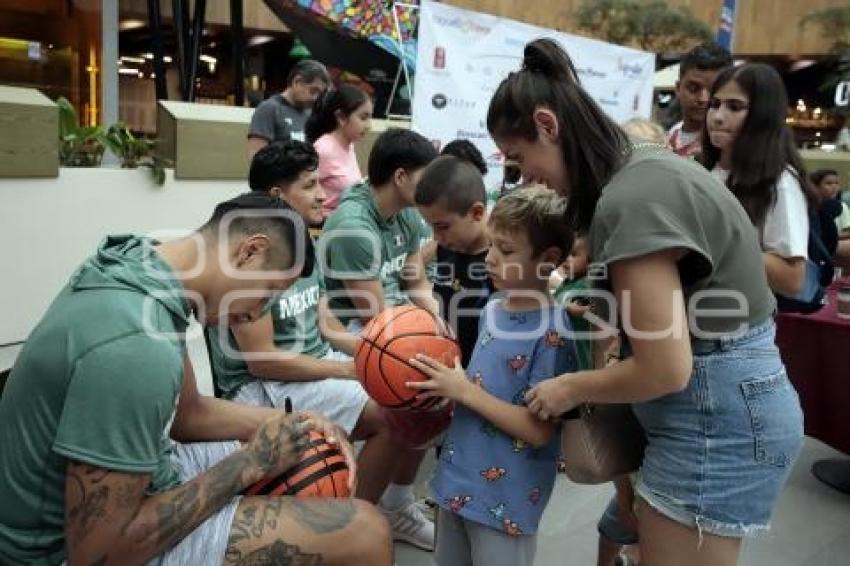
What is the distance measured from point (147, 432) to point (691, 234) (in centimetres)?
123

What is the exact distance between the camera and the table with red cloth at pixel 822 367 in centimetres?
377

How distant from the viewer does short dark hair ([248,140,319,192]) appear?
10.8ft

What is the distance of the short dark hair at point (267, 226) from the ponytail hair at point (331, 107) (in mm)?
3087

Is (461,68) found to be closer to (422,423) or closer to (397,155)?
(397,155)

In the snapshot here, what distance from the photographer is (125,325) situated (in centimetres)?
165

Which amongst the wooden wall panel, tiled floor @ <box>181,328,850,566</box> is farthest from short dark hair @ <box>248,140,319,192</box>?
the wooden wall panel

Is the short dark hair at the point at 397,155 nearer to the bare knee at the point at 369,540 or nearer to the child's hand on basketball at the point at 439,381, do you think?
the child's hand on basketball at the point at 439,381

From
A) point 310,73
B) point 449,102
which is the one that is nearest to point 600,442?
point 310,73

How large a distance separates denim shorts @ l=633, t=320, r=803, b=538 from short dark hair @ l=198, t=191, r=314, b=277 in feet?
3.28

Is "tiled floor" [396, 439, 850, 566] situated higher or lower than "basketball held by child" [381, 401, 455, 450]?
lower

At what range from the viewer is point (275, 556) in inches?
74.1

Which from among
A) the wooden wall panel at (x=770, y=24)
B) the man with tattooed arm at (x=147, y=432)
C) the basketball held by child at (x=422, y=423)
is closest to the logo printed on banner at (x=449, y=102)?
the basketball held by child at (x=422, y=423)

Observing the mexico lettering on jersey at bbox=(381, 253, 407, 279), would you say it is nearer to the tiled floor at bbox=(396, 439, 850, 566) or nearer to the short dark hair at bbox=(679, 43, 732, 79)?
the tiled floor at bbox=(396, 439, 850, 566)

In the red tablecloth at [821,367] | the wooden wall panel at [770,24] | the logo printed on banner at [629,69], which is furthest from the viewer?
the wooden wall panel at [770,24]
